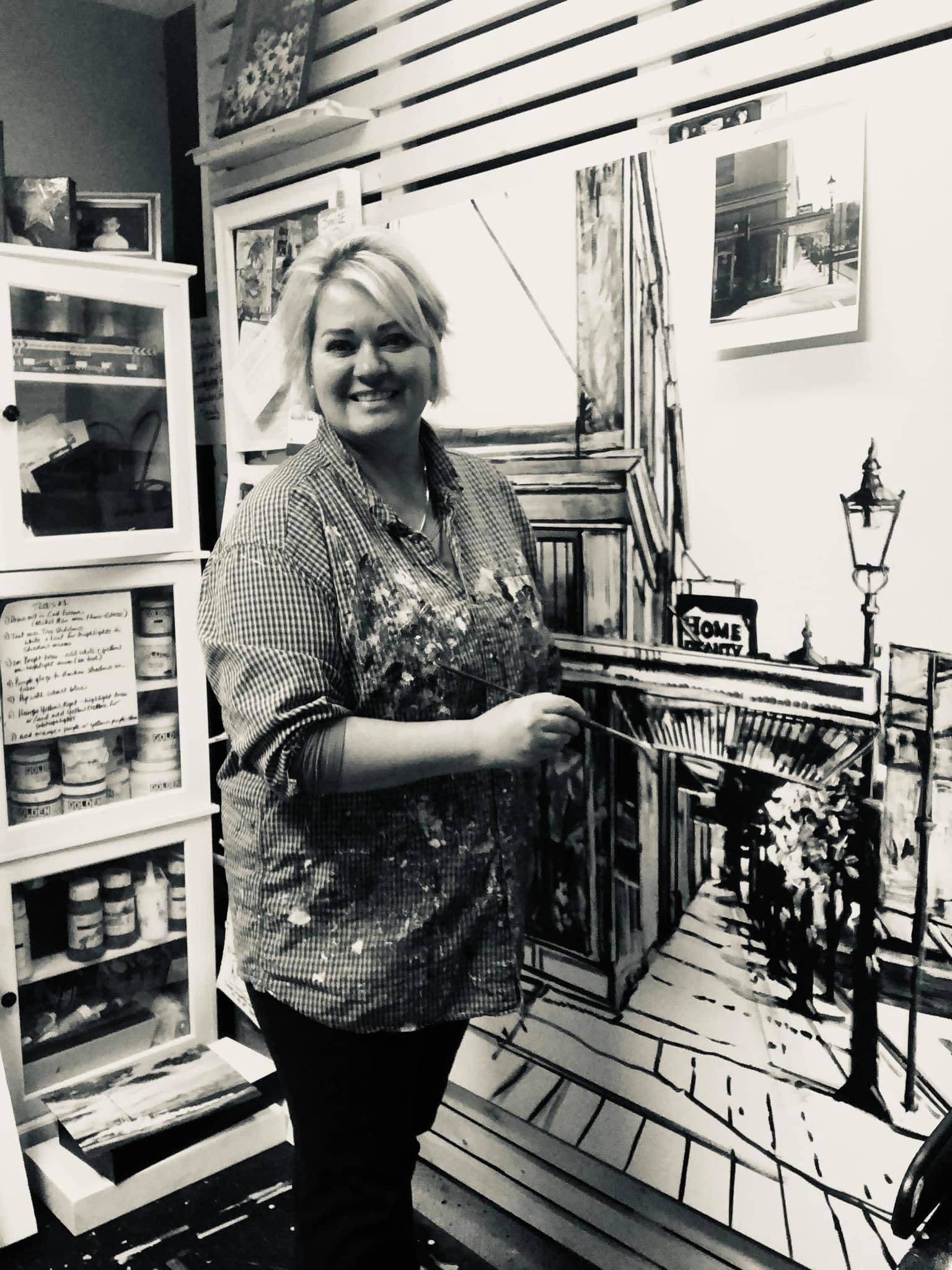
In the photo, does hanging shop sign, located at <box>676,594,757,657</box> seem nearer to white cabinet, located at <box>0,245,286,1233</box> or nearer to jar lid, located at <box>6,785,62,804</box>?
white cabinet, located at <box>0,245,286,1233</box>

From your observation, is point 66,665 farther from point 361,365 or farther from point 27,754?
point 361,365

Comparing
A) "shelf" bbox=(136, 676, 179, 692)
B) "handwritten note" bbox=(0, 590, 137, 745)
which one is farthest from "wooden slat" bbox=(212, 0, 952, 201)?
"shelf" bbox=(136, 676, 179, 692)

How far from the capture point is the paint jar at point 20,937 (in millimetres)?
2195

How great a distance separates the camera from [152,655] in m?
2.37

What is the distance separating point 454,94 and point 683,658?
3.50ft

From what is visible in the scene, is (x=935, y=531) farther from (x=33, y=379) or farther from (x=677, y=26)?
(x=33, y=379)

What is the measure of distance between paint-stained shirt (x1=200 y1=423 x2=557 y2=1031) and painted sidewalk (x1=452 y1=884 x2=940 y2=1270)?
393 mm

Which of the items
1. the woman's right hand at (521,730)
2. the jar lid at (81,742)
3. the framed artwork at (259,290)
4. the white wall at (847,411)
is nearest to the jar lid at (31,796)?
the jar lid at (81,742)

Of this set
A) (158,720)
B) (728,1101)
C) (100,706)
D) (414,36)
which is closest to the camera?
(728,1101)

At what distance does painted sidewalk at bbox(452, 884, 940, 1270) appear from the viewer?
141 centimetres

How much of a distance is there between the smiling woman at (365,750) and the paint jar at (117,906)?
1.09 meters

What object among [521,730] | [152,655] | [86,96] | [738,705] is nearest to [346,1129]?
[521,730]

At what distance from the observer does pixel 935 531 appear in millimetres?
1271

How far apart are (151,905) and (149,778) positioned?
0.31 meters
